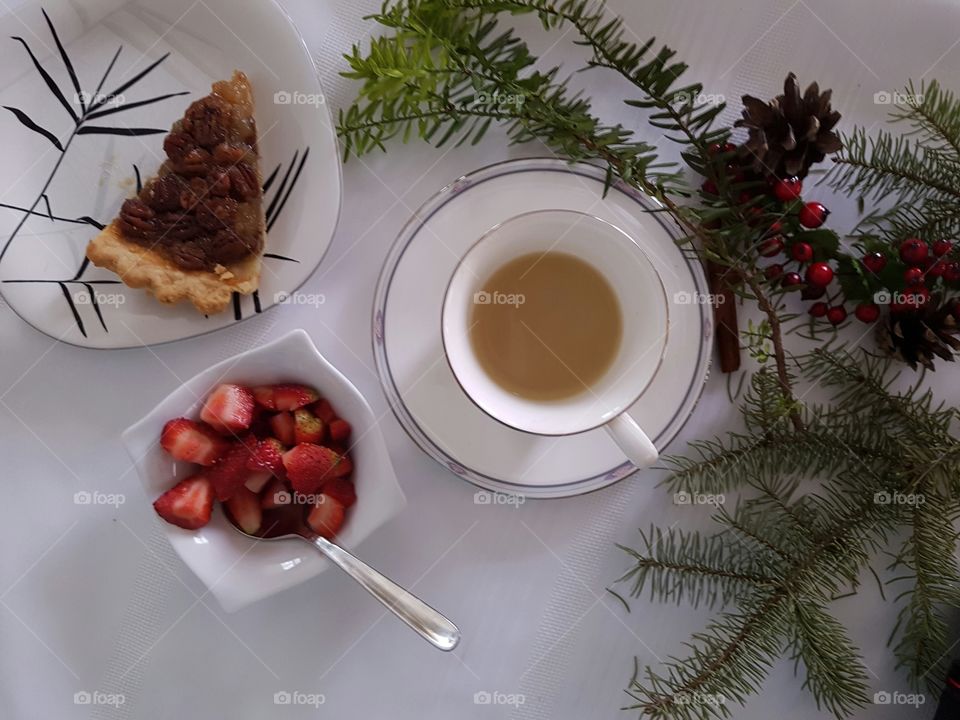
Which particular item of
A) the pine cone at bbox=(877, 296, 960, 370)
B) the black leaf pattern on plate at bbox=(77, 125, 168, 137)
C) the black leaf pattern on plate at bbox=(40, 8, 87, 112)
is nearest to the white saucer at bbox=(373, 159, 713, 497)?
the pine cone at bbox=(877, 296, 960, 370)

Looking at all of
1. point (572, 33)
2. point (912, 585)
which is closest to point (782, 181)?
point (572, 33)

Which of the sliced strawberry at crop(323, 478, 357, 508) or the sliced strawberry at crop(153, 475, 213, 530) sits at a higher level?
the sliced strawberry at crop(323, 478, 357, 508)

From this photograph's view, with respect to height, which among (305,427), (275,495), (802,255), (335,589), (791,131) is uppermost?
(791,131)

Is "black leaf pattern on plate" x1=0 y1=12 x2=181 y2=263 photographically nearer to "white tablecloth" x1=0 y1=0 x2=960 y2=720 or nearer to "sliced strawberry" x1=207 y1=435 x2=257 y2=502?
"white tablecloth" x1=0 y1=0 x2=960 y2=720

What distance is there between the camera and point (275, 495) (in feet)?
3.24

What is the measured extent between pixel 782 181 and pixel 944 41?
37 centimetres

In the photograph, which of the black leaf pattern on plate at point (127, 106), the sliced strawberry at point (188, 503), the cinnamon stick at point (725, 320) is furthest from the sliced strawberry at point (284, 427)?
the cinnamon stick at point (725, 320)

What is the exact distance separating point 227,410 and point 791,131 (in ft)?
2.67

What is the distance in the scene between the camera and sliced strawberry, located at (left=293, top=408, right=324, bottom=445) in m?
0.98

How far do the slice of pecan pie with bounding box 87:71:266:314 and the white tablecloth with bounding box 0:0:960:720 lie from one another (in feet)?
0.31

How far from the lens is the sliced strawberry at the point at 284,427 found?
98 cm

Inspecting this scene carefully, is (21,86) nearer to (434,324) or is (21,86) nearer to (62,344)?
(62,344)

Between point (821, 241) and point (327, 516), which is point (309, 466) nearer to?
point (327, 516)

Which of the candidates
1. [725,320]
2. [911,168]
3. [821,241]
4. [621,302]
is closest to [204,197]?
[621,302]
